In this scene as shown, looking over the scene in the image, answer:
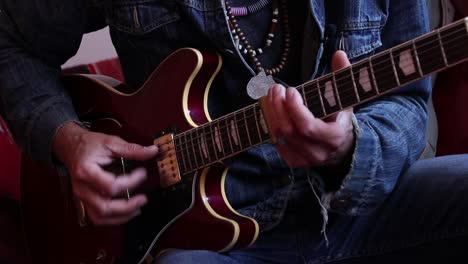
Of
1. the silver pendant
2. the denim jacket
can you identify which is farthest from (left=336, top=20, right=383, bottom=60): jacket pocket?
the silver pendant

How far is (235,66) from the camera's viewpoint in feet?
2.88

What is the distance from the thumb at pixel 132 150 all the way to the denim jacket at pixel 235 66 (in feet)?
0.41

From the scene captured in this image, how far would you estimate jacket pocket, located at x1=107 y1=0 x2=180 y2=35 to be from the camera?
2.90ft

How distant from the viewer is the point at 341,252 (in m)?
0.81

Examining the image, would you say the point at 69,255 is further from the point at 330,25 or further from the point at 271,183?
the point at 330,25

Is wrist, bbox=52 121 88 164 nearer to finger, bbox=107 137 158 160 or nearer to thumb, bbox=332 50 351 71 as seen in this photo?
finger, bbox=107 137 158 160

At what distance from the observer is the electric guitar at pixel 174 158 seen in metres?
0.75

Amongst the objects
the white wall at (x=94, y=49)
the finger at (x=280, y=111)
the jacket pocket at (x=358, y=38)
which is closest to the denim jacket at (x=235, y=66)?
the jacket pocket at (x=358, y=38)

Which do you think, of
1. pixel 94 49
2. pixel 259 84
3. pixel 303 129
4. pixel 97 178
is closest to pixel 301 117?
pixel 303 129

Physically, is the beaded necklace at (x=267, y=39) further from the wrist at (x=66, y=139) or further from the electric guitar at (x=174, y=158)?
the wrist at (x=66, y=139)

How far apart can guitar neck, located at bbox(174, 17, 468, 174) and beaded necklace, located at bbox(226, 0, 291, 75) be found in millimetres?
139

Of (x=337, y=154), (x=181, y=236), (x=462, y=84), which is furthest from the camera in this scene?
(x=462, y=84)

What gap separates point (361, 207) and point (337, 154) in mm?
89

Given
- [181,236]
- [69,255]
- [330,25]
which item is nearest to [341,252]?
[181,236]
